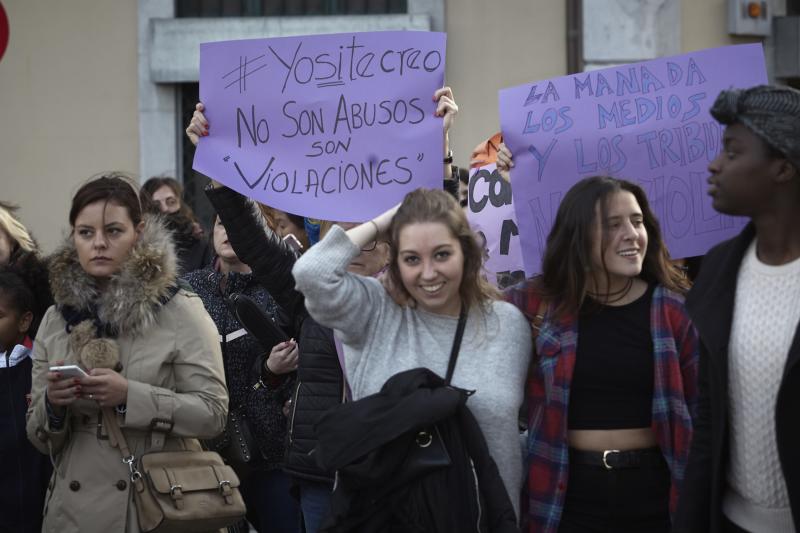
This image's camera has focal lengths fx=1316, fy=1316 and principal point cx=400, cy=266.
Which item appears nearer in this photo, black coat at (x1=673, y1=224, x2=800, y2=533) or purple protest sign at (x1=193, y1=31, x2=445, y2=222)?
black coat at (x1=673, y1=224, x2=800, y2=533)

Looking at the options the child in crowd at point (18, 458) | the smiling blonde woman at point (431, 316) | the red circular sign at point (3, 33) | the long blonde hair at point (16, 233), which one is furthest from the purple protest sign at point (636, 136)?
the red circular sign at point (3, 33)

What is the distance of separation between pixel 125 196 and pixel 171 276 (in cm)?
33

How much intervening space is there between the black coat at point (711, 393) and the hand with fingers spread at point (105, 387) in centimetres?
186

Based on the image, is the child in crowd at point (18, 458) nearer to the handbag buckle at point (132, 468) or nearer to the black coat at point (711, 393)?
the handbag buckle at point (132, 468)

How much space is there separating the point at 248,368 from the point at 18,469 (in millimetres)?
1004

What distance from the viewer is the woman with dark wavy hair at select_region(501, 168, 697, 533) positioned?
3865 millimetres

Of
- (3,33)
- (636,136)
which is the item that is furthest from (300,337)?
(3,33)

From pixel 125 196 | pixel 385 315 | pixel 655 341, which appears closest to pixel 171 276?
pixel 125 196

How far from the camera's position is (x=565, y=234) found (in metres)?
4.09

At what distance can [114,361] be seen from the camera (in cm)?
439

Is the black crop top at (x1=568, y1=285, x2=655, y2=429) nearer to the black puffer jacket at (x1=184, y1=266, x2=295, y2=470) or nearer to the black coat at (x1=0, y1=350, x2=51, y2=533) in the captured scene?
the black puffer jacket at (x1=184, y1=266, x2=295, y2=470)

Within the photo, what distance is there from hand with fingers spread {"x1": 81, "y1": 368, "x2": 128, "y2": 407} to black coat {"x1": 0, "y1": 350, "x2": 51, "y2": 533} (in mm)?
833

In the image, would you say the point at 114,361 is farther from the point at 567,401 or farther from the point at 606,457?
the point at 606,457

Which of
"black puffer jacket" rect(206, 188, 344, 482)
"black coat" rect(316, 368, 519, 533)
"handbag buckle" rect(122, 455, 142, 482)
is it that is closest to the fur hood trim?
"black puffer jacket" rect(206, 188, 344, 482)
